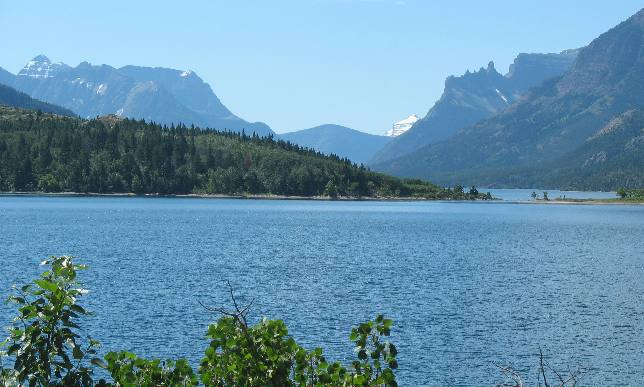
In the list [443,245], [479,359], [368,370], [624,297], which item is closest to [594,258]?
[443,245]

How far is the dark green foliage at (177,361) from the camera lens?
14945mm

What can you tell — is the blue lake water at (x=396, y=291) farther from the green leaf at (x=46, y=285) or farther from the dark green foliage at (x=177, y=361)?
the green leaf at (x=46, y=285)

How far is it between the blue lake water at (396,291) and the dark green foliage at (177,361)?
92.5 ft

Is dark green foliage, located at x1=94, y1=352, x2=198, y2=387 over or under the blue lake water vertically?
over

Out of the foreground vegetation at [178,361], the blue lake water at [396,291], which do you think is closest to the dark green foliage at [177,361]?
the foreground vegetation at [178,361]

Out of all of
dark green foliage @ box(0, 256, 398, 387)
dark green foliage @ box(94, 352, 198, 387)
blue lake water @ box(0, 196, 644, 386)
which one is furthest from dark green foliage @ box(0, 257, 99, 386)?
blue lake water @ box(0, 196, 644, 386)

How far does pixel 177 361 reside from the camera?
1678 cm

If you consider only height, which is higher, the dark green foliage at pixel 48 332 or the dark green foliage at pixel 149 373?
the dark green foliage at pixel 48 332

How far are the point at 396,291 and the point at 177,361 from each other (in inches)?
2547

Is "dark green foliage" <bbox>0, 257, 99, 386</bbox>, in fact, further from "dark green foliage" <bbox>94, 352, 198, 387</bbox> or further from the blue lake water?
the blue lake water

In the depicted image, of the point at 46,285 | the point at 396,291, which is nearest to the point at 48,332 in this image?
the point at 46,285

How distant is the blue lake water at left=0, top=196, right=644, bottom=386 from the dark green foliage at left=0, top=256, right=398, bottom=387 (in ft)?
92.5

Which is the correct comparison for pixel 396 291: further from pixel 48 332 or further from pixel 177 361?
pixel 48 332

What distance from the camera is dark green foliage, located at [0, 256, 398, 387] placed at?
1495 cm
